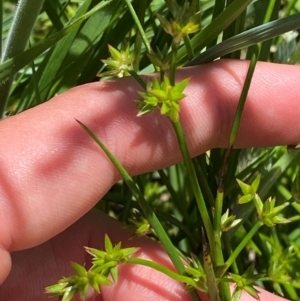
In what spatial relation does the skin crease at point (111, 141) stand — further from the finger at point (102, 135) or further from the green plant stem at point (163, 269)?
the green plant stem at point (163, 269)

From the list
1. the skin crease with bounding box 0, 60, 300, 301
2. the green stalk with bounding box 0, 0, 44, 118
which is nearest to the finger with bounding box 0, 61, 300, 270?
the skin crease with bounding box 0, 60, 300, 301

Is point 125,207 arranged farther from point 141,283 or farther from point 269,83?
point 269,83

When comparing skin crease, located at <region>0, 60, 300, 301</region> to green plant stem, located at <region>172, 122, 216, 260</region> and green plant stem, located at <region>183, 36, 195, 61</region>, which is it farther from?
green plant stem, located at <region>172, 122, 216, 260</region>

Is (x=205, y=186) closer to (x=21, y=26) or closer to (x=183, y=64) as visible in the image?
(x=183, y=64)

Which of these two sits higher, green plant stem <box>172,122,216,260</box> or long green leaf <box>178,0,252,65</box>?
long green leaf <box>178,0,252,65</box>

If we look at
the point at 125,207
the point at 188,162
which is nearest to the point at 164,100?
the point at 188,162

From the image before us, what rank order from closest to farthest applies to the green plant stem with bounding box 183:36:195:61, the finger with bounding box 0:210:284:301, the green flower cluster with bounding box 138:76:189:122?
the green flower cluster with bounding box 138:76:189:122 < the green plant stem with bounding box 183:36:195:61 < the finger with bounding box 0:210:284:301

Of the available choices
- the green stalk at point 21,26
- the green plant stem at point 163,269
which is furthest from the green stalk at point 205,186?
the green stalk at point 21,26
